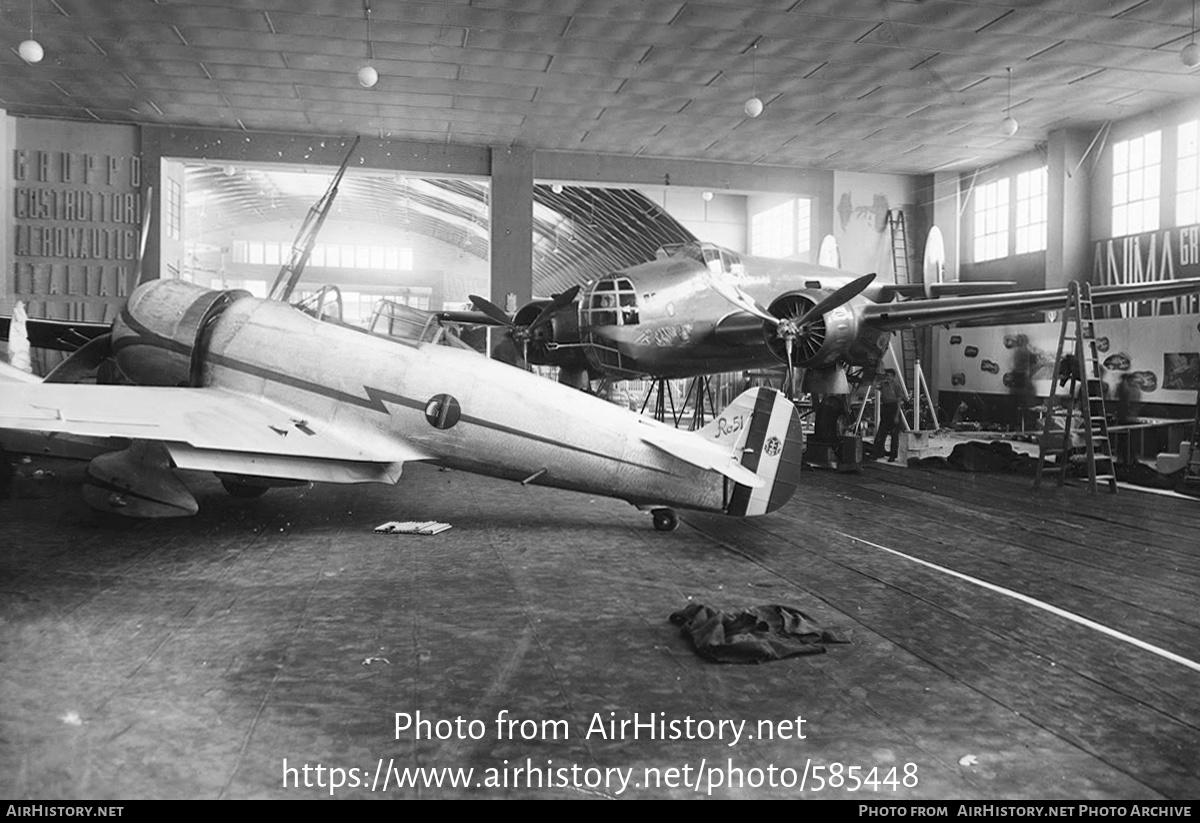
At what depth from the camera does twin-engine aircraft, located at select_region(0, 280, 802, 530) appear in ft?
21.0

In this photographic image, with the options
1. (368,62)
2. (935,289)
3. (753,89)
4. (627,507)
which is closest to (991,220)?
(935,289)

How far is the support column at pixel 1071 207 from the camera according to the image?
1620cm

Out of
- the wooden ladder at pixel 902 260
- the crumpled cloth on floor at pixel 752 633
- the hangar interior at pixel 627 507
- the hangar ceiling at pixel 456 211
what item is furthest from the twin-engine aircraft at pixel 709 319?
the hangar ceiling at pixel 456 211

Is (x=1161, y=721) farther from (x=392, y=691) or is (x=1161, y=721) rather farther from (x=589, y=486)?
(x=589, y=486)

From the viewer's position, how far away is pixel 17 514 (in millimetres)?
7152

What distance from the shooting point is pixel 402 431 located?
6.80 m

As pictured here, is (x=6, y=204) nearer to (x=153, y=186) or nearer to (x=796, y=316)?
(x=153, y=186)

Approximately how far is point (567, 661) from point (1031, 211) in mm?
17605

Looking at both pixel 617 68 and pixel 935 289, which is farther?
pixel 935 289

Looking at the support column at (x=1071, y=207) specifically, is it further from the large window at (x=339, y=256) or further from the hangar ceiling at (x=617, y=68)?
the large window at (x=339, y=256)

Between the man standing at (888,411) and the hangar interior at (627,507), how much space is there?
2194 millimetres

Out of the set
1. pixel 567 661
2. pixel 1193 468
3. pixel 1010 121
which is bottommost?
pixel 567 661

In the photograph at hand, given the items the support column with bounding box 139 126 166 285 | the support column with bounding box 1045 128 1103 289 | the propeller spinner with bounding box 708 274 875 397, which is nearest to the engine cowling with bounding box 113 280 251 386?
the propeller spinner with bounding box 708 274 875 397
